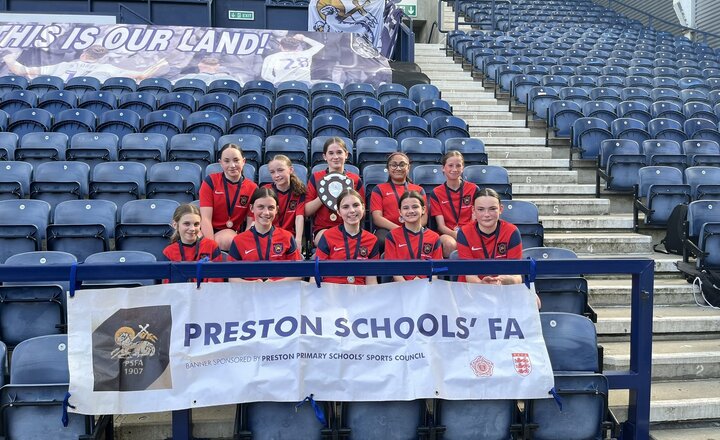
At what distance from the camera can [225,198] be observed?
515cm

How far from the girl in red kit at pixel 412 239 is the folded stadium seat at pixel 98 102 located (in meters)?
6.67

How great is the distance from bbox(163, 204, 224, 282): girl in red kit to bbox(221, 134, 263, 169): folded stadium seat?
2.67 meters

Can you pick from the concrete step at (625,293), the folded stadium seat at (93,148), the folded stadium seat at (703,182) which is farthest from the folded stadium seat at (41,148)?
the folded stadium seat at (703,182)

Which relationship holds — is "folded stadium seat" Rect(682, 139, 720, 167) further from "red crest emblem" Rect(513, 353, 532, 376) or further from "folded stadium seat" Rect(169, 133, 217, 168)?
"folded stadium seat" Rect(169, 133, 217, 168)

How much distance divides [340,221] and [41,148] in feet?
13.4

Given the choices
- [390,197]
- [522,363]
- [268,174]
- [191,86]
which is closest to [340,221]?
[390,197]

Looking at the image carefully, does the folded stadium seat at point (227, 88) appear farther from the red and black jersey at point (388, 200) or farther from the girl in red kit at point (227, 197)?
the red and black jersey at point (388, 200)

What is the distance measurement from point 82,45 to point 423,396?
38.5 feet

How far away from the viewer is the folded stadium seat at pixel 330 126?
8.14m

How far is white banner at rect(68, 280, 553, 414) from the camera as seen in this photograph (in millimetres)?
2934

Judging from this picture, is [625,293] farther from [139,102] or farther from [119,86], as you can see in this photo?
[119,86]

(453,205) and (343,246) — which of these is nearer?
(343,246)

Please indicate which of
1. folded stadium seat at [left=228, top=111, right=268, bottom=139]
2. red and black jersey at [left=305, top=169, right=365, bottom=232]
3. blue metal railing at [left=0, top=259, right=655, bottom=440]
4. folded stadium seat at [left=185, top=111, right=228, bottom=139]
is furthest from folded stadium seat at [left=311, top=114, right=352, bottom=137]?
blue metal railing at [left=0, top=259, right=655, bottom=440]

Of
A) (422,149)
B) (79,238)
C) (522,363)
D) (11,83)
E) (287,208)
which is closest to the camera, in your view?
(522,363)
